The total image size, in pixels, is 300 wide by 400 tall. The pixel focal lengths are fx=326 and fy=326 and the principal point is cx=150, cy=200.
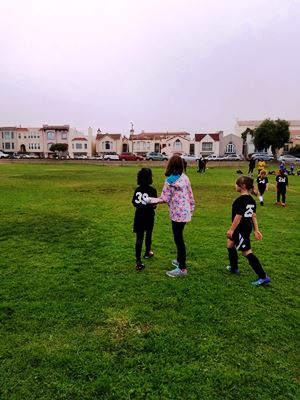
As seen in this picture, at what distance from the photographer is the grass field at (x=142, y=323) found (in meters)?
3.00

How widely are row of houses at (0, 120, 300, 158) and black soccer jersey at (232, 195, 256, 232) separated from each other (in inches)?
3160

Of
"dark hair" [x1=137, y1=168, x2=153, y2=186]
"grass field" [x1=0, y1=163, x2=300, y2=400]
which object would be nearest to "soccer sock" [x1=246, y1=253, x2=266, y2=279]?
"grass field" [x1=0, y1=163, x2=300, y2=400]

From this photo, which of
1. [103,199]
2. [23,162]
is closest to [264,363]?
[103,199]

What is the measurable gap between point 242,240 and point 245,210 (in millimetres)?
475

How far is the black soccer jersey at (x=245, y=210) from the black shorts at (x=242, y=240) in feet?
0.21

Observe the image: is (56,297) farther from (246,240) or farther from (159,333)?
(246,240)

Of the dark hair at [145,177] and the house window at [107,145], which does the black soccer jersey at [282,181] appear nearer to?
the dark hair at [145,177]

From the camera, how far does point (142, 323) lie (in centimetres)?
400

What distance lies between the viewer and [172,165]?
17.1ft

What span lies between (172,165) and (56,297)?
2.64m

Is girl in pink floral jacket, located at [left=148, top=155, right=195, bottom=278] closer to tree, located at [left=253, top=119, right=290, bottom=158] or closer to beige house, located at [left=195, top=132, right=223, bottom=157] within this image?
tree, located at [left=253, top=119, right=290, bottom=158]

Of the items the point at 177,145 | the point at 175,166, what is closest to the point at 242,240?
the point at 175,166

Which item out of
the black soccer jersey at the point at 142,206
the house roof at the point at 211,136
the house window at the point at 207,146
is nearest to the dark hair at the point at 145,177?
the black soccer jersey at the point at 142,206

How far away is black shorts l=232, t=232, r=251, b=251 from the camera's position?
510cm
